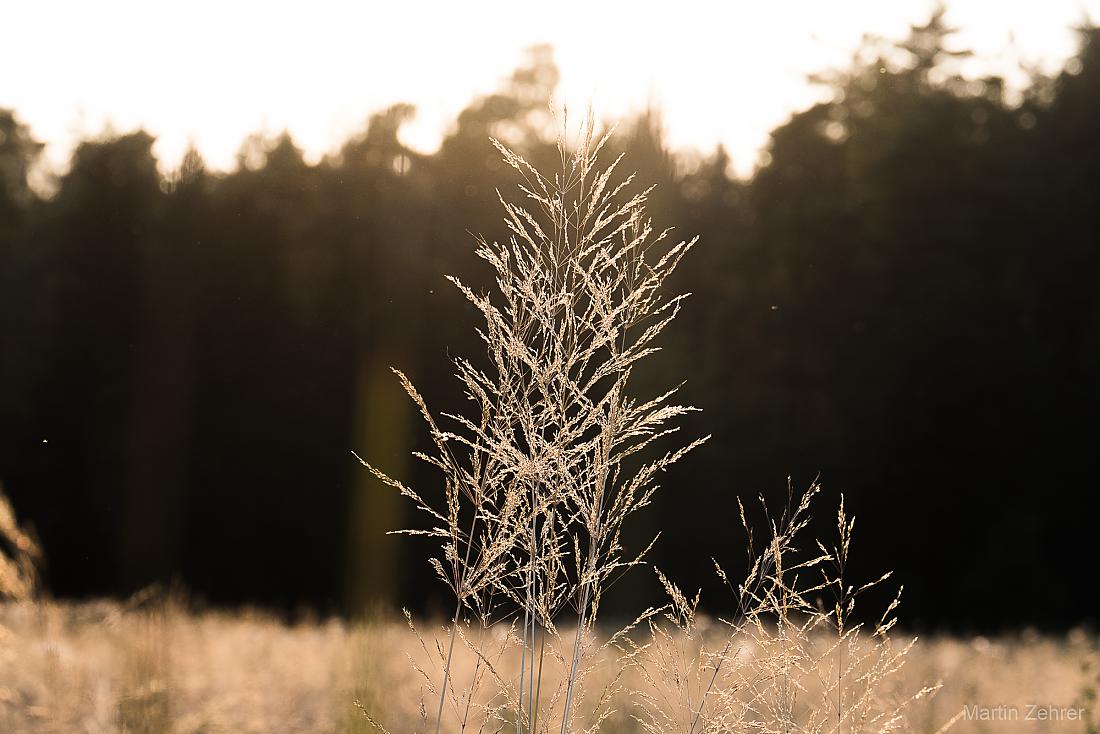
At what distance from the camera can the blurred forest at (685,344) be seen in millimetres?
13789

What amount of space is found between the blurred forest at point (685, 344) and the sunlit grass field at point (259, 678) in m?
6.66

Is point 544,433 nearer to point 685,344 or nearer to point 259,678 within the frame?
point 259,678

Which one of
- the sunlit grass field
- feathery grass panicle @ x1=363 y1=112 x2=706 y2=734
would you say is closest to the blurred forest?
the sunlit grass field

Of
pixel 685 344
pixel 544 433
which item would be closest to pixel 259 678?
pixel 544 433

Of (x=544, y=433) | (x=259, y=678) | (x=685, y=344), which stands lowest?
(x=259, y=678)

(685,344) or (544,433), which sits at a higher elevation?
(685,344)

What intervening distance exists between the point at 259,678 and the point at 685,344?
1017 centimetres

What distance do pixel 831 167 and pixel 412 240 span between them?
6137 millimetres

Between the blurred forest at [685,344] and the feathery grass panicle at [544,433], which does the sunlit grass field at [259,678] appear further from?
the blurred forest at [685,344]

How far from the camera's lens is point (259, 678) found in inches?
193

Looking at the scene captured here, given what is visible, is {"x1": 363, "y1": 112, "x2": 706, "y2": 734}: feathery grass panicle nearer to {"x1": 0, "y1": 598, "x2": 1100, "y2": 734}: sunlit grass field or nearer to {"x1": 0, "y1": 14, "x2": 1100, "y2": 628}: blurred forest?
{"x1": 0, "y1": 598, "x2": 1100, "y2": 734}: sunlit grass field

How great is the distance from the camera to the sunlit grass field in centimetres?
266

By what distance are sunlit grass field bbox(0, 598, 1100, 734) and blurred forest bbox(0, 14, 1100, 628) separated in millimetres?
6663

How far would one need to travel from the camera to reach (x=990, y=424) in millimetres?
13844
